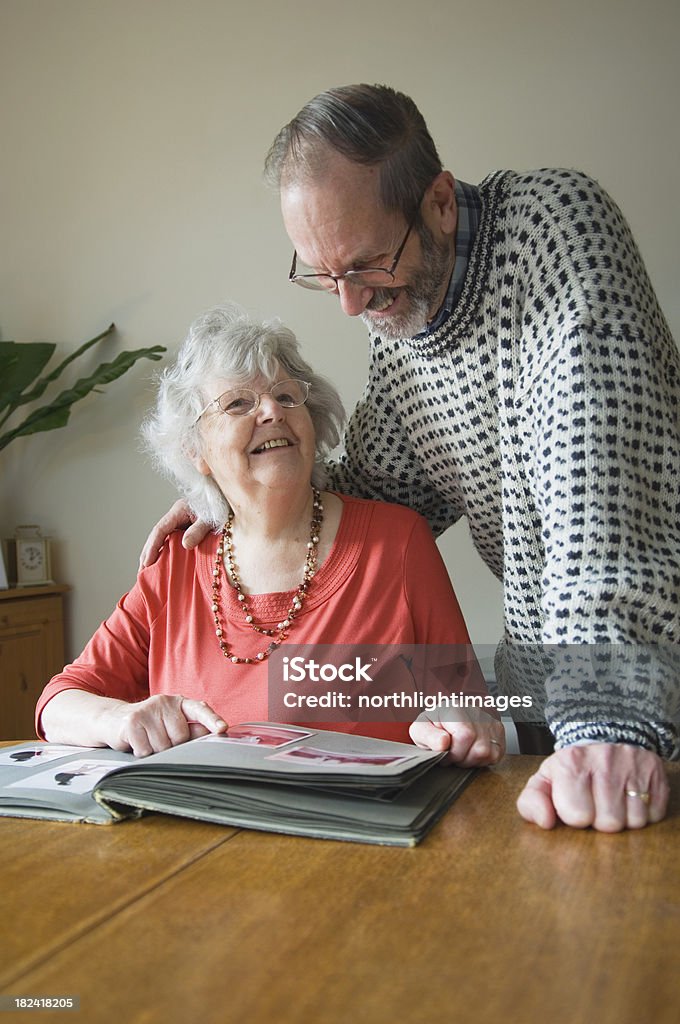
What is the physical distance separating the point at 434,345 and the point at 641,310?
0.38m

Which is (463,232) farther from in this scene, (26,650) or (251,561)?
(26,650)

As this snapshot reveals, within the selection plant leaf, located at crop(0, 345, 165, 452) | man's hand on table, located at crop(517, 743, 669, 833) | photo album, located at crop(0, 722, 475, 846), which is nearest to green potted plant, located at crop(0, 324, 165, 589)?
plant leaf, located at crop(0, 345, 165, 452)

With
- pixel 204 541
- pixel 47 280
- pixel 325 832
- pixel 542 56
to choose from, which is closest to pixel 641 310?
pixel 325 832

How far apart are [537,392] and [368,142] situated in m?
0.42

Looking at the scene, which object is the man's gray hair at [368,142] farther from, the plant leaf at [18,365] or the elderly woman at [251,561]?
the plant leaf at [18,365]

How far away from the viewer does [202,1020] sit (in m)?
0.59

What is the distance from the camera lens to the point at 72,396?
327cm

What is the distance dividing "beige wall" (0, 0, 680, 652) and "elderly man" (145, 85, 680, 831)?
4.51ft

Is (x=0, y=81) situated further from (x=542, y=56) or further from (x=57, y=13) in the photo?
(x=542, y=56)

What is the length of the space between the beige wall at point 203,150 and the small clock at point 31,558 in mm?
88

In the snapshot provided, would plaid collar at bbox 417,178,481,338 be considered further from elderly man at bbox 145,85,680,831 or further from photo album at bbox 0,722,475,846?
photo album at bbox 0,722,475,846

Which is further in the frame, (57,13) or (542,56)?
(57,13)

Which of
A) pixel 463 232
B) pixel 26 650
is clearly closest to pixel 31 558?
pixel 26 650

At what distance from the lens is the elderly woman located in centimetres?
154
